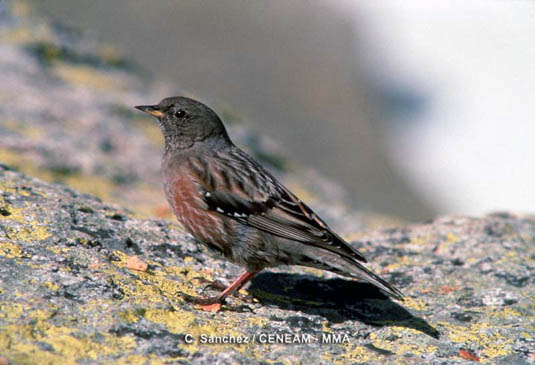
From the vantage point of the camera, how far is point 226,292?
15.7ft

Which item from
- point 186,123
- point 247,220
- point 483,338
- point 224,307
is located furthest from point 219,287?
point 483,338

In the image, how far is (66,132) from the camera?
346 inches

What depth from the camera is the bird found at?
16.2 ft

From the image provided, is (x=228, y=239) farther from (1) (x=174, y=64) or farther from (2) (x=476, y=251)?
(1) (x=174, y=64)

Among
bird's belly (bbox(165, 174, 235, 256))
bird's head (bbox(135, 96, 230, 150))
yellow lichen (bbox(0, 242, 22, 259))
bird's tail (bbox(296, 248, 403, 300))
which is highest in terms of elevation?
bird's head (bbox(135, 96, 230, 150))

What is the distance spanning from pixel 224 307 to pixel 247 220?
2.84ft

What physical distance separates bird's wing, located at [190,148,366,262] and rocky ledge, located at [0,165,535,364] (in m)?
0.58

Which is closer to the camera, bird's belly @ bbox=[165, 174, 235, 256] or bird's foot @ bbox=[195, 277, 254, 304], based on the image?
bird's foot @ bbox=[195, 277, 254, 304]

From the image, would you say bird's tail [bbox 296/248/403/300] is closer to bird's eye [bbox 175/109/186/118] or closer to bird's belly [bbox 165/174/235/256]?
bird's belly [bbox 165/174/235/256]

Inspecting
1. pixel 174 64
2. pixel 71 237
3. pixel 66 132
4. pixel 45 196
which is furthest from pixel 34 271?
pixel 174 64

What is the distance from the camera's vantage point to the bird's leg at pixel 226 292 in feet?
14.9

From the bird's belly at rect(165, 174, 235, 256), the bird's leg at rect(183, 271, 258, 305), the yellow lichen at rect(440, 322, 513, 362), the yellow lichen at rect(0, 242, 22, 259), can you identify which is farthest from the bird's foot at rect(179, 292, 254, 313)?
the yellow lichen at rect(440, 322, 513, 362)

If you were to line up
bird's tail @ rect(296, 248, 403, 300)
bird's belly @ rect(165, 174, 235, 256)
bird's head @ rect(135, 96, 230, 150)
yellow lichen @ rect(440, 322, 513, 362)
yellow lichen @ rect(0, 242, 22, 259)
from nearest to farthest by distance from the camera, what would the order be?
yellow lichen @ rect(0, 242, 22, 259)
yellow lichen @ rect(440, 322, 513, 362)
bird's tail @ rect(296, 248, 403, 300)
bird's belly @ rect(165, 174, 235, 256)
bird's head @ rect(135, 96, 230, 150)

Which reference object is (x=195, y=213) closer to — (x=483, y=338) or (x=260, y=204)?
(x=260, y=204)
